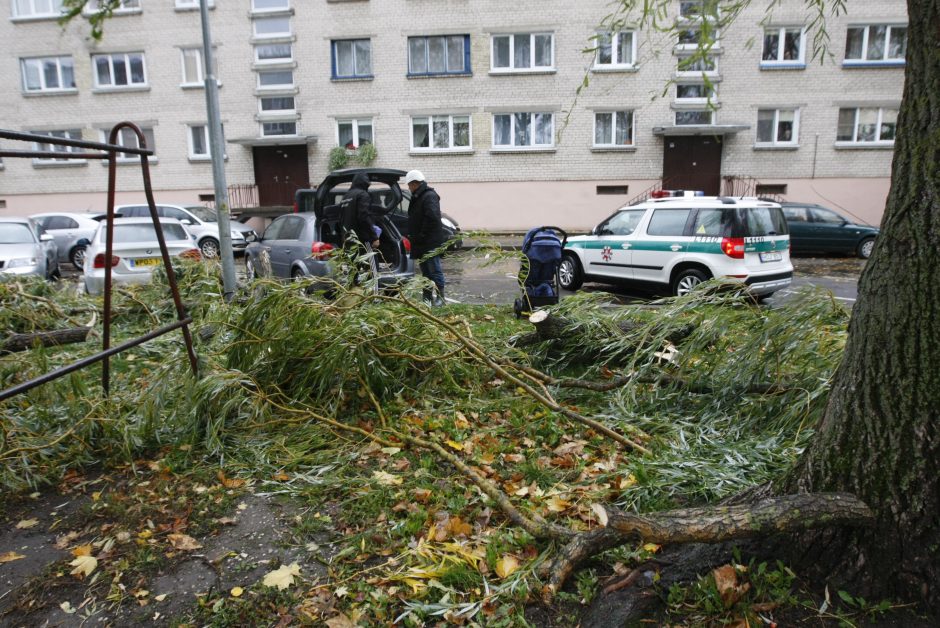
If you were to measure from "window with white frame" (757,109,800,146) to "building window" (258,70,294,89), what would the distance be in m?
19.2

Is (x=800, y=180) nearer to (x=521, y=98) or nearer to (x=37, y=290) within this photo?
(x=521, y=98)


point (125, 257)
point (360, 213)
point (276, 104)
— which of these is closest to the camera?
point (360, 213)

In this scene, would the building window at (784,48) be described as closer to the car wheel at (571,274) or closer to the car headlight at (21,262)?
the car wheel at (571,274)

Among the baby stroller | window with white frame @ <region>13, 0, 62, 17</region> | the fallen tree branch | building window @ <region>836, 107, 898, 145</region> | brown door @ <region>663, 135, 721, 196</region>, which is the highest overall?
window with white frame @ <region>13, 0, 62, 17</region>

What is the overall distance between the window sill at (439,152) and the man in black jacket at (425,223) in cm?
1700

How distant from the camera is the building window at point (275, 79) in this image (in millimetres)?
26516

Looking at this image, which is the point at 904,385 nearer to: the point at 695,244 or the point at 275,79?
the point at 695,244

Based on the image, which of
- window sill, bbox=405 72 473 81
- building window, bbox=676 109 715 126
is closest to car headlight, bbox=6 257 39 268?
window sill, bbox=405 72 473 81

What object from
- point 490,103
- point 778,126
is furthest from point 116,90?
point 778,126

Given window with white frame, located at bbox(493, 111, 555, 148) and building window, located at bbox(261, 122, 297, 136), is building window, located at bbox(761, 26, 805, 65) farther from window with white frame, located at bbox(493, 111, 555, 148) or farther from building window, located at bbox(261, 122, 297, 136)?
building window, located at bbox(261, 122, 297, 136)

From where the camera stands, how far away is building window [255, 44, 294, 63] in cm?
2633

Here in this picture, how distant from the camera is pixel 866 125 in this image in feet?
82.8

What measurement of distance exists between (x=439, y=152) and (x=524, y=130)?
11.8 ft

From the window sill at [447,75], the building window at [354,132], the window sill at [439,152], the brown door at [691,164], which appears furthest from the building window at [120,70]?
the brown door at [691,164]
